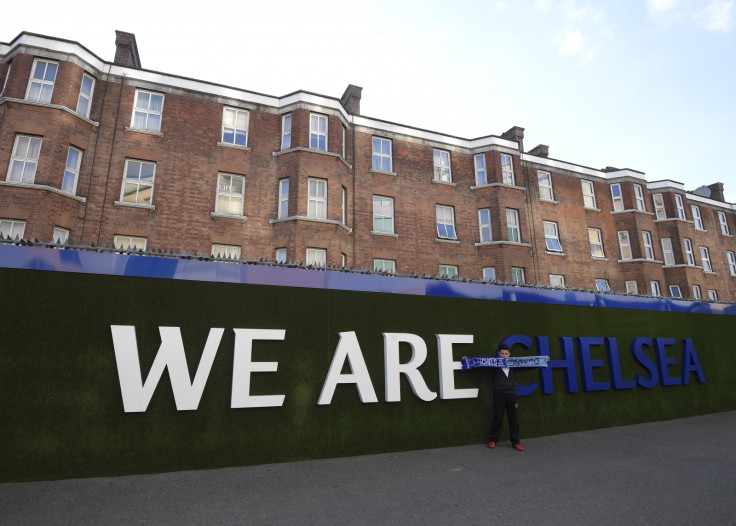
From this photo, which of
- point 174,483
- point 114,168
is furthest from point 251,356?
point 114,168

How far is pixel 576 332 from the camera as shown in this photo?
29.5ft

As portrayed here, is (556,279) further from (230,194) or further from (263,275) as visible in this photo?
(263,275)

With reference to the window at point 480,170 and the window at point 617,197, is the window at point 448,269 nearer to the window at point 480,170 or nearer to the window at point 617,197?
the window at point 480,170

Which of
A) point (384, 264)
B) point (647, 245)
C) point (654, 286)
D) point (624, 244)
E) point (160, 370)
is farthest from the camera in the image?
point (647, 245)

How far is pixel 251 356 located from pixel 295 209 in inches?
407

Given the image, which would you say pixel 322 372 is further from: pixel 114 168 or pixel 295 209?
pixel 114 168

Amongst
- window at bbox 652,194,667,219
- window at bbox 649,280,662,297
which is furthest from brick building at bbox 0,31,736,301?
window at bbox 652,194,667,219

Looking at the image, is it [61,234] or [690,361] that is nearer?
[690,361]

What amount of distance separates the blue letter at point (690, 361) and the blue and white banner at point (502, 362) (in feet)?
18.4

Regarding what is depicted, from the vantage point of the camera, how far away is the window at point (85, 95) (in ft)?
48.2

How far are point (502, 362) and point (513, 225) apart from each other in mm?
14758

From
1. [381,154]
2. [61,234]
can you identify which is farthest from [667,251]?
[61,234]

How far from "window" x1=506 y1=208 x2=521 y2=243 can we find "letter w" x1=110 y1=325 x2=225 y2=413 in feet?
57.7

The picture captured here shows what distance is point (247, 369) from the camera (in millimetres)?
6070
